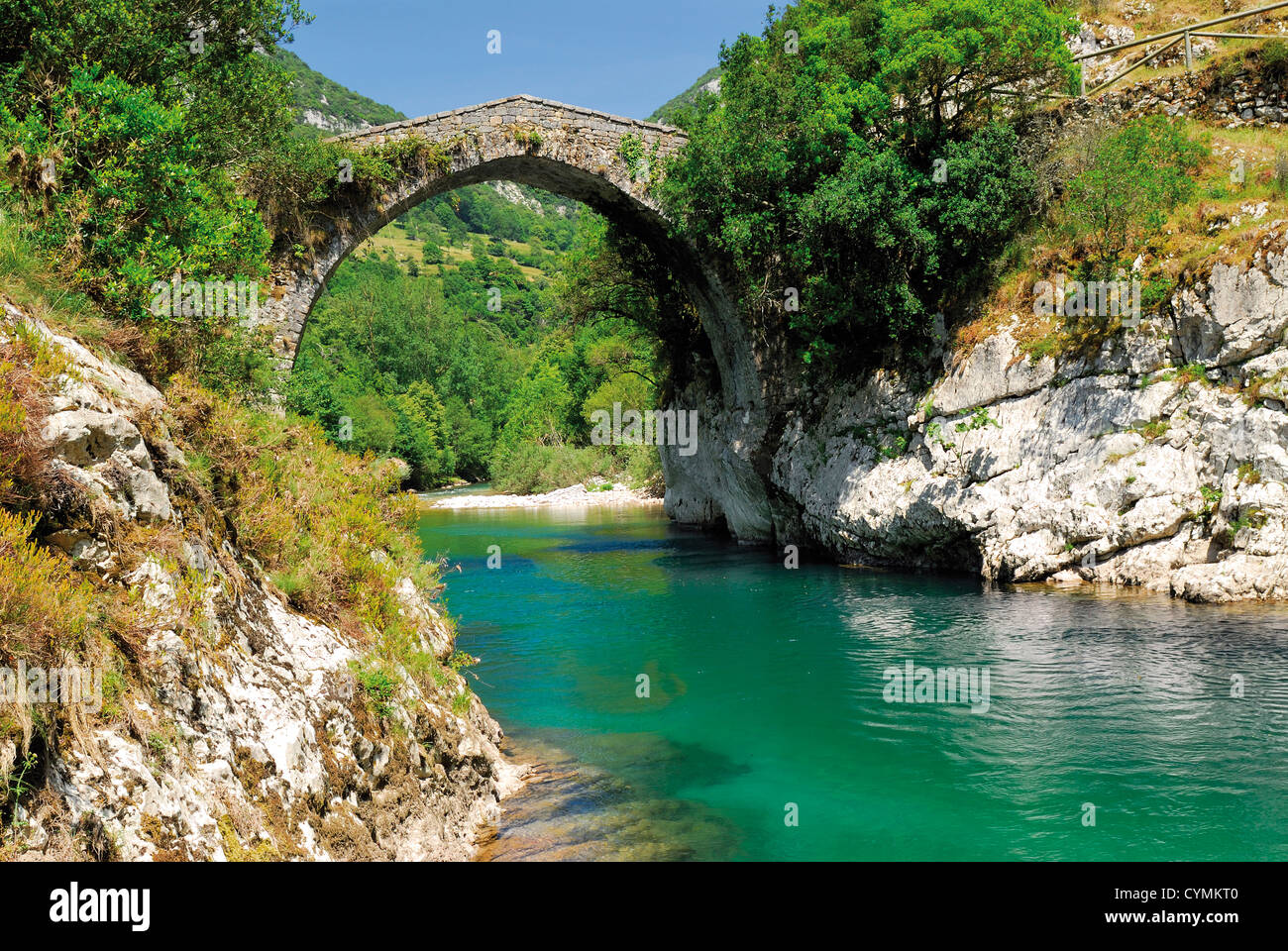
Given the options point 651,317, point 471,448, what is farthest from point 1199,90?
point 471,448

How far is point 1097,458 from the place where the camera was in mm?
14773

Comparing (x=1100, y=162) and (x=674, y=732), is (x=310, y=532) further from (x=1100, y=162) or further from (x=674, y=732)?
(x=1100, y=162)

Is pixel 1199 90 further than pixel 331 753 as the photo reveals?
Yes

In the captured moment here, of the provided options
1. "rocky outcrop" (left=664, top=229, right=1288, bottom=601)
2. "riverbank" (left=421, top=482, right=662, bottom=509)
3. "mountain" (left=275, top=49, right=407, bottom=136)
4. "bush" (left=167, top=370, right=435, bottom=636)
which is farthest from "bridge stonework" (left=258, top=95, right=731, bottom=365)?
"mountain" (left=275, top=49, right=407, bottom=136)

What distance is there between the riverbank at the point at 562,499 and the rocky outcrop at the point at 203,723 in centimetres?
3856

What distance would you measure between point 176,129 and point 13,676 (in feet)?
18.4

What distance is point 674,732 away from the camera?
914 cm

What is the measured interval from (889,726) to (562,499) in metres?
40.9

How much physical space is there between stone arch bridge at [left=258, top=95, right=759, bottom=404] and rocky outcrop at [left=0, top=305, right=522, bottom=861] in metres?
12.0

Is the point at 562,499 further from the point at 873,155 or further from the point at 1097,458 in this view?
the point at 1097,458

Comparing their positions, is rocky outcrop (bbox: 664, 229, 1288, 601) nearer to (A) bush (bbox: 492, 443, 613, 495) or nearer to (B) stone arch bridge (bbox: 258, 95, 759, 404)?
(B) stone arch bridge (bbox: 258, 95, 759, 404)

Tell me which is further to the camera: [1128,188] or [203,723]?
[1128,188]

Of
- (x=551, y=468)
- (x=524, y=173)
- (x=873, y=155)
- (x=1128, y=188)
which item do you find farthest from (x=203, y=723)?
(x=551, y=468)

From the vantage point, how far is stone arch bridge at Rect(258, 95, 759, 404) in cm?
1756
